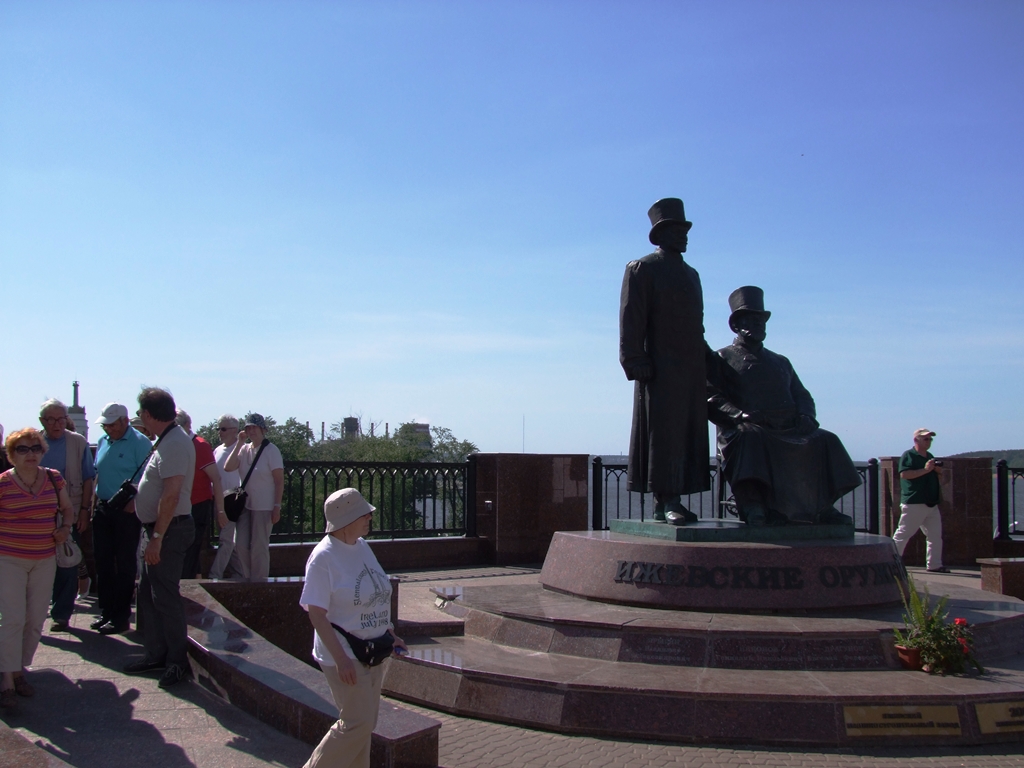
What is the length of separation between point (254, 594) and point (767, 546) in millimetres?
3688

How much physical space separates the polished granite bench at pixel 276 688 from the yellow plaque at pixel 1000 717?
303 cm

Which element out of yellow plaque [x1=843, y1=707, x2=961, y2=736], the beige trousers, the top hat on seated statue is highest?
the top hat on seated statue

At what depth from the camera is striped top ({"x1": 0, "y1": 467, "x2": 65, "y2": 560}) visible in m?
5.02

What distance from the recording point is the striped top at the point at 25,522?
502cm

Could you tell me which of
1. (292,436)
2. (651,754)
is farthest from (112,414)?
(292,436)

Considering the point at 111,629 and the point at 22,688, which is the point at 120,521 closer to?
the point at 111,629

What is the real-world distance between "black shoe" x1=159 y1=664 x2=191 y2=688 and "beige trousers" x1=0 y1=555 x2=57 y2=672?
0.73m

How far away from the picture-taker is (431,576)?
34.9 feet

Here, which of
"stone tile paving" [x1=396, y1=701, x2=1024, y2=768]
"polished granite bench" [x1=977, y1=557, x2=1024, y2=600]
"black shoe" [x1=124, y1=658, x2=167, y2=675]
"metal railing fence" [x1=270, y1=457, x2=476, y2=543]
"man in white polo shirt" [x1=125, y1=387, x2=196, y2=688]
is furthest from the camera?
"metal railing fence" [x1=270, y1=457, x2=476, y2=543]

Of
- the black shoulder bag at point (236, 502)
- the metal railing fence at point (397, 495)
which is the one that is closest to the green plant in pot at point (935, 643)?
the black shoulder bag at point (236, 502)

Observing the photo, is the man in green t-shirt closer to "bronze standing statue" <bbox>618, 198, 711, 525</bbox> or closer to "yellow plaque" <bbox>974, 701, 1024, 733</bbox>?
"bronze standing statue" <bbox>618, 198, 711, 525</bbox>

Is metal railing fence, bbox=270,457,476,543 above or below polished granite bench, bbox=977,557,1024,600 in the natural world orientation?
above

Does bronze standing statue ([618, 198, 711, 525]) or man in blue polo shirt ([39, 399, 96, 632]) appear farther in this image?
bronze standing statue ([618, 198, 711, 525])

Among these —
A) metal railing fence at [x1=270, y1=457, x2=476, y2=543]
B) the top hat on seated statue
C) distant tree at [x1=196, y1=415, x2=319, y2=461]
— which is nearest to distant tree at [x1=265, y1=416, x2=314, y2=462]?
distant tree at [x1=196, y1=415, x2=319, y2=461]
